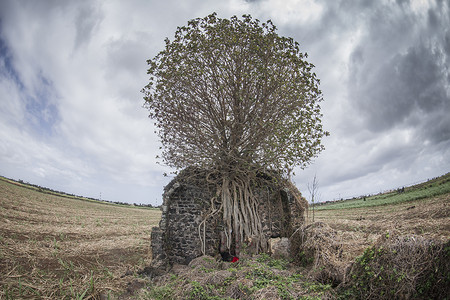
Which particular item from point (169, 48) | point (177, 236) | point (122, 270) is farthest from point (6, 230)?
point (169, 48)

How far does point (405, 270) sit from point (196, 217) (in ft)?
30.4

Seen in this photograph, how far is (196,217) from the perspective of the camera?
40.9 feet

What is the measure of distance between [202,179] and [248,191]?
272cm

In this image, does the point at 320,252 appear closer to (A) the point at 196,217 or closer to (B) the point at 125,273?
(A) the point at 196,217

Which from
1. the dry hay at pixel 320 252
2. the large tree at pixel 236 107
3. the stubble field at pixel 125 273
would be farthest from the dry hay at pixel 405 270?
the large tree at pixel 236 107

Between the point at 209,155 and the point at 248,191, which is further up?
the point at 209,155

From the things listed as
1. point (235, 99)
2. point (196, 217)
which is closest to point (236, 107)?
point (235, 99)

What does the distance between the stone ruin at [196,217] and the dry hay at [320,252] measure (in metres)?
2.61

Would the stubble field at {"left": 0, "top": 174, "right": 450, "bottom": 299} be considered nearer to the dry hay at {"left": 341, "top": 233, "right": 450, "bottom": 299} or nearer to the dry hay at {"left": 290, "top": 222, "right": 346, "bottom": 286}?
the dry hay at {"left": 290, "top": 222, "right": 346, "bottom": 286}

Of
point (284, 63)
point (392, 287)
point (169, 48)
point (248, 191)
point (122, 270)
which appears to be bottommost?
point (122, 270)

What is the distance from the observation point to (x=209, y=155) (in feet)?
40.8

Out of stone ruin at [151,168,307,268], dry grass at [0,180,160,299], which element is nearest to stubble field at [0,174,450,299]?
dry grass at [0,180,160,299]

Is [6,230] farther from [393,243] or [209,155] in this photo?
[393,243]

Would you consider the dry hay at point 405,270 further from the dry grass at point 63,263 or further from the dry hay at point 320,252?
the dry grass at point 63,263
